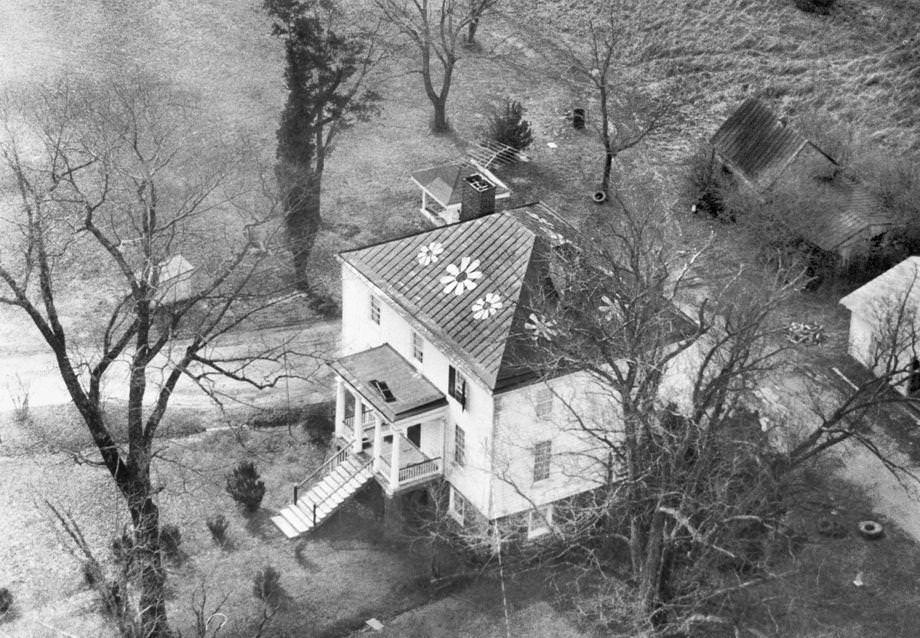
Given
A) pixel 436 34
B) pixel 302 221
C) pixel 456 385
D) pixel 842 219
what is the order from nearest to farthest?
pixel 456 385 < pixel 842 219 < pixel 302 221 < pixel 436 34

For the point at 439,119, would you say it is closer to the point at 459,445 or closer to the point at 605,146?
the point at 605,146

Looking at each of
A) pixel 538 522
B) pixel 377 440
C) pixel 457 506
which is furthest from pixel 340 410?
pixel 538 522

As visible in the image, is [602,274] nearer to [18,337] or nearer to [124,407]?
[124,407]

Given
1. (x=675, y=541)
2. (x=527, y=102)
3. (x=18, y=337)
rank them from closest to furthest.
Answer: (x=675, y=541), (x=18, y=337), (x=527, y=102)

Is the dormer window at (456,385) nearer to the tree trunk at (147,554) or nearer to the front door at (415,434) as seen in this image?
the front door at (415,434)

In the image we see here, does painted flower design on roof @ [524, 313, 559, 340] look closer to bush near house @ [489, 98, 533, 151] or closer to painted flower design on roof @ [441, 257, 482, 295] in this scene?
painted flower design on roof @ [441, 257, 482, 295]

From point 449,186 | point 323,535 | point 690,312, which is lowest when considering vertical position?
point 323,535

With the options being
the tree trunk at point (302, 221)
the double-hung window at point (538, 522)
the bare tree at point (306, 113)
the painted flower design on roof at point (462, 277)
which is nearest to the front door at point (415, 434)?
the double-hung window at point (538, 522)

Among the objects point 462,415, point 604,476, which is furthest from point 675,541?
point 462,415
